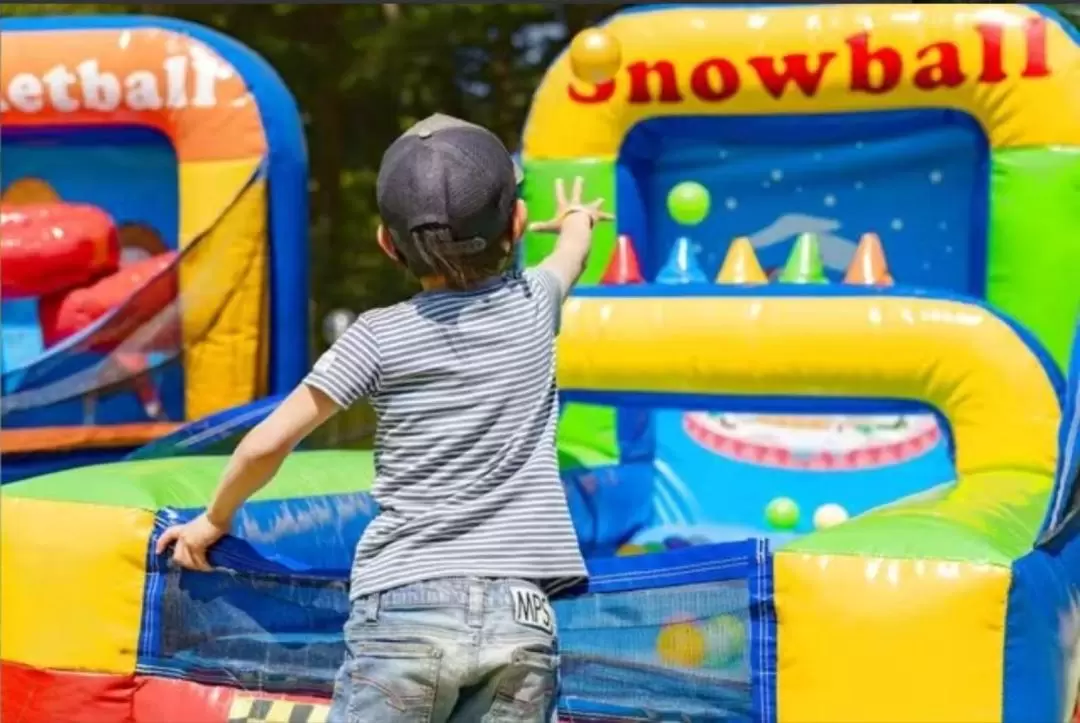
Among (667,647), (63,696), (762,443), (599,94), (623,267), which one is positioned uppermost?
(599,94)

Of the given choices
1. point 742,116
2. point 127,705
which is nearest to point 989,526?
point 127,705

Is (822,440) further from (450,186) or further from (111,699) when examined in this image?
(450,186)

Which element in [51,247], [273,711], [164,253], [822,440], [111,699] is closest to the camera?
[273,711]

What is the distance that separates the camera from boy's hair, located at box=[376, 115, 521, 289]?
2082mm

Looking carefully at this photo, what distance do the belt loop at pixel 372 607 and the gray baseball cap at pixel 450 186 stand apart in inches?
17.8

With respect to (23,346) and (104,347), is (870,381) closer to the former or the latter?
(104,347)

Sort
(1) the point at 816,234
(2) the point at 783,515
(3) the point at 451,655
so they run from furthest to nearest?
1. (1) the point at 816,234
2. (2) the point at 783,515
3. (3) the point at 451,655

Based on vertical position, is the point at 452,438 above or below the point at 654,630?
above

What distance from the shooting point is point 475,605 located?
6.73 feet

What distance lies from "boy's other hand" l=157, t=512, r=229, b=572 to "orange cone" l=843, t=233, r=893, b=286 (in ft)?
7.91

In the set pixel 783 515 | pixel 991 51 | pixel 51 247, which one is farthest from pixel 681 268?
pixel 51 247

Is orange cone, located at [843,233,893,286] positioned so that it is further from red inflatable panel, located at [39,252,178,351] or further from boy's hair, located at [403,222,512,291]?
boy's hair, located at [403,222,512,291]

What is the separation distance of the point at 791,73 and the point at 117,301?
2291 mm

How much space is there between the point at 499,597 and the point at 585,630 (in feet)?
1.49
